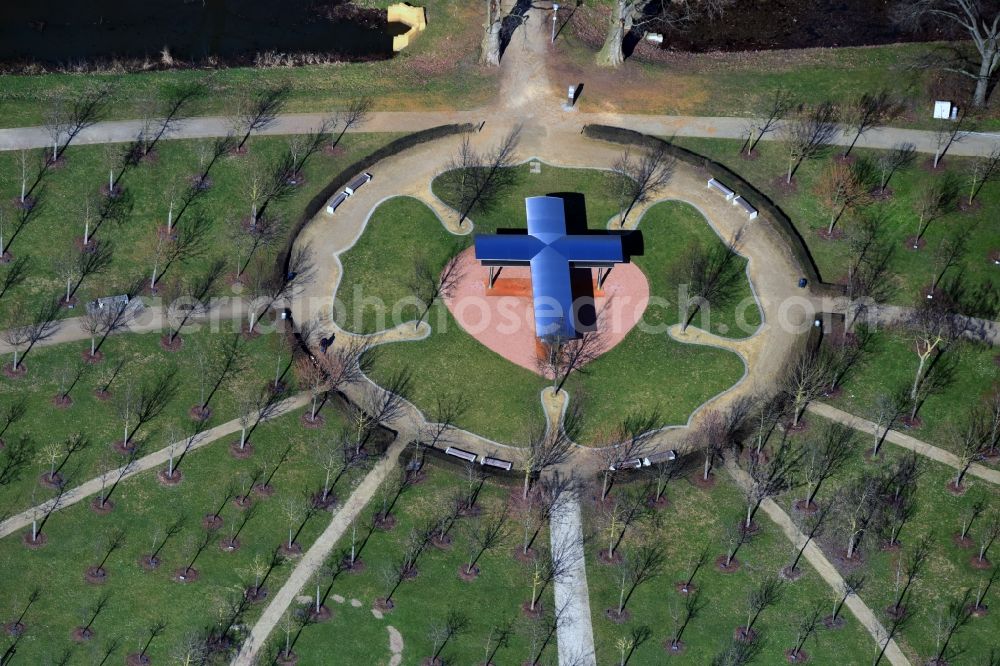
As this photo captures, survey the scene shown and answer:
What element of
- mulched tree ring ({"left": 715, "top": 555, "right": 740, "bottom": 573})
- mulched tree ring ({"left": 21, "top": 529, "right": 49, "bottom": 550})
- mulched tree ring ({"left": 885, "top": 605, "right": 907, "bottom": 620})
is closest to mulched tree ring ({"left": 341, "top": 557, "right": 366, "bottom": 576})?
mulched tree ring ({"left": 21, "top": 529, "right": 49, "bottom": 550})

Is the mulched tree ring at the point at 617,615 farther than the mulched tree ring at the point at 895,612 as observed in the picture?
No

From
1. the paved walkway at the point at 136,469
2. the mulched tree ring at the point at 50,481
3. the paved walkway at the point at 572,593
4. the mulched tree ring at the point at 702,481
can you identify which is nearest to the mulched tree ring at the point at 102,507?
the paved walkway at the point at 136,469

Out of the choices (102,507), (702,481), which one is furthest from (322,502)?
(702,481)

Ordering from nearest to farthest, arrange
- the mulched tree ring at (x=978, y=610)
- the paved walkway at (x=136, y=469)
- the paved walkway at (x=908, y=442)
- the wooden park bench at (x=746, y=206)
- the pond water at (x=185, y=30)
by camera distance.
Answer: the mulched tree ring at (x=978, y=610)
the paved walkway at (x=136, y=469)
the paved walkway at (x=908, y=442)
the wooden park bench at (x=746, y=206)
the pond water at (x=185, y=30)

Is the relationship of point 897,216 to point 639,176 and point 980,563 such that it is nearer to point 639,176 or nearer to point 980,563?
point 639,176

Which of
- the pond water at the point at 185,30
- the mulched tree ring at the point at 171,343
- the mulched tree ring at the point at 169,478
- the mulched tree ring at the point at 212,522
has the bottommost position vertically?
the mulched tree ring at the point at 212,522

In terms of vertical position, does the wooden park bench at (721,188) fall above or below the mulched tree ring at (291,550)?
above

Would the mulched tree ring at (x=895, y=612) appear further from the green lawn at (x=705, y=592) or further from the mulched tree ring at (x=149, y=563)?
the mulched tree ring at (x=149, y=563)
